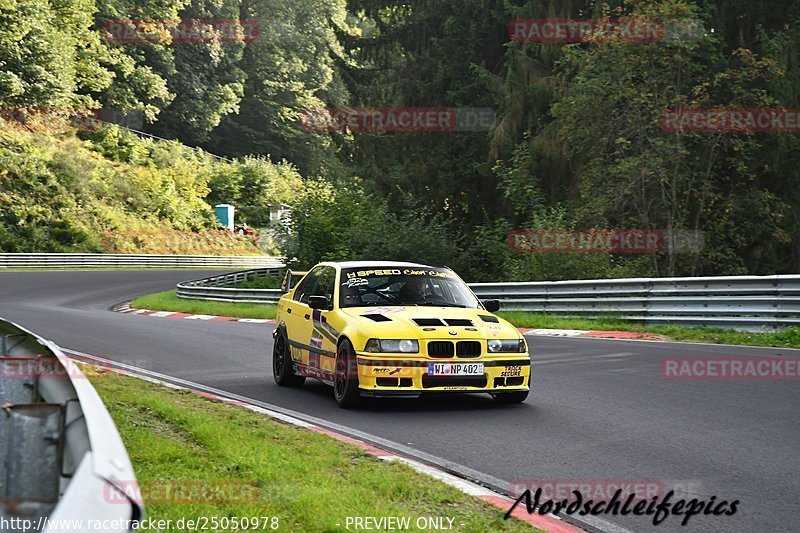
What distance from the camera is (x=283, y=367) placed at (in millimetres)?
12852

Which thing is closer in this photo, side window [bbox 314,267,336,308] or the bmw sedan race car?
the bmw sedan race car

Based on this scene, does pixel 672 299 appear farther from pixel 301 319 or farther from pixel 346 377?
pixel 346 377

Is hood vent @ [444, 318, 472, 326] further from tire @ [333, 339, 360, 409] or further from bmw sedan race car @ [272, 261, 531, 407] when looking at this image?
tire @ [333, 339, 360, 409]

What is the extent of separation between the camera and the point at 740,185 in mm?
27906

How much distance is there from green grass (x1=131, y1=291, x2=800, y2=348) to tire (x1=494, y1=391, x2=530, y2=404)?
6794 mm

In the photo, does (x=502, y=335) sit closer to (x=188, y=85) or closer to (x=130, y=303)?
(x=130, y=303)

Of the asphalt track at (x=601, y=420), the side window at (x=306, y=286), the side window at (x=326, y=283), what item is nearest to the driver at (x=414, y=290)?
the side window at (x=326, y=283)

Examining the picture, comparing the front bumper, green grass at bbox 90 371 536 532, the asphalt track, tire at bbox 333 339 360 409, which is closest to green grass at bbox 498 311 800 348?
the asphalt track

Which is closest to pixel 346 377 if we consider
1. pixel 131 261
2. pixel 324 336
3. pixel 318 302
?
pixel 324 336

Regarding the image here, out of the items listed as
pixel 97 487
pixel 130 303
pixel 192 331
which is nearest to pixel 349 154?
pixel 130 303

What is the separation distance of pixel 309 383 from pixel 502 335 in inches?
140

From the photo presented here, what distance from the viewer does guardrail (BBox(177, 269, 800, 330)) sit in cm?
1764

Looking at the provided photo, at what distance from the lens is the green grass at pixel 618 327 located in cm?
1688

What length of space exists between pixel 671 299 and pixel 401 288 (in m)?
9.27
